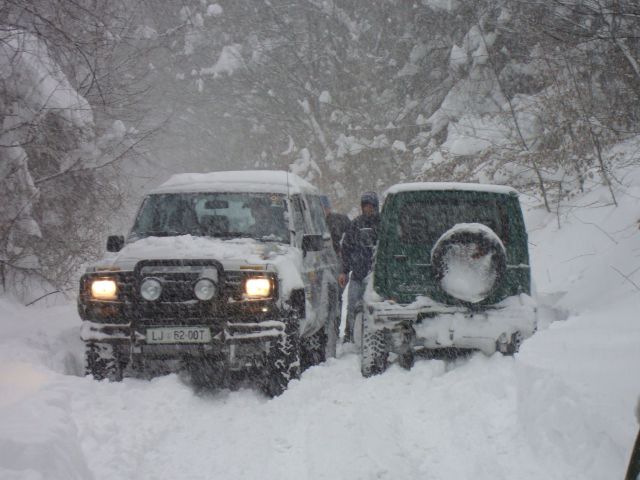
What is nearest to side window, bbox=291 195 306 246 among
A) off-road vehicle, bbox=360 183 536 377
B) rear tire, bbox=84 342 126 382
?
off-road vehicle, bbox=360 183 536 377

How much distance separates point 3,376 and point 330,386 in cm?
281

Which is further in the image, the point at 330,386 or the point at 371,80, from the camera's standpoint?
the point at 371,80

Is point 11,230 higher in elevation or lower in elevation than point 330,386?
higher

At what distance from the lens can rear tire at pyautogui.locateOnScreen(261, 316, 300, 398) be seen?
17.8ft

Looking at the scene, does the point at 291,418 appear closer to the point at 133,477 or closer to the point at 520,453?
the point at 133,477

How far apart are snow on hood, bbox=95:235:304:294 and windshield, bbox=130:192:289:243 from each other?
0.35 metres

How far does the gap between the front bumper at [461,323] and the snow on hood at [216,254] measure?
37.3 inches

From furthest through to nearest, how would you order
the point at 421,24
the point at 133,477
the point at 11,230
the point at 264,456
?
the point at 421,24 → the point at 11,230 → the point at 264,456 → the point at 133,477

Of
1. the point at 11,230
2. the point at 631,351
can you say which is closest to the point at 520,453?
the point at 631,351

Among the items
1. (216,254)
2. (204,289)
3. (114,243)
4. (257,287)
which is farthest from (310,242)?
(114,243)

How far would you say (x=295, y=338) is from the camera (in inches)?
219

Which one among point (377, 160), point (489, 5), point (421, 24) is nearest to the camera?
point (489, 5)

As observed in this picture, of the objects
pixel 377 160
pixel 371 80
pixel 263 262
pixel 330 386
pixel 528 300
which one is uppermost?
pixel 371 80

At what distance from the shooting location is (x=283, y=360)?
545 cm
